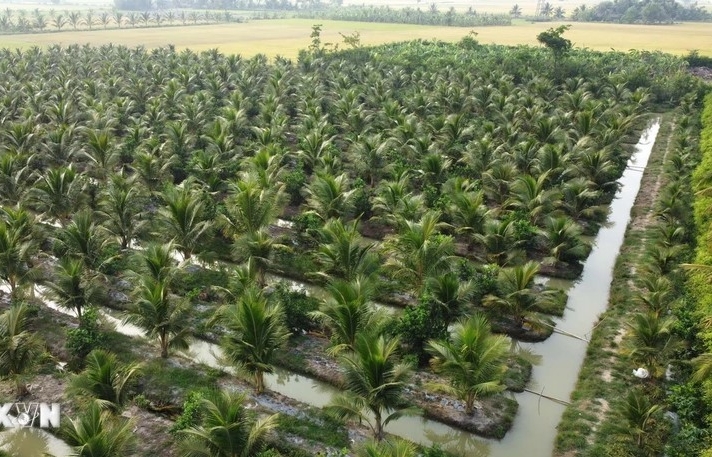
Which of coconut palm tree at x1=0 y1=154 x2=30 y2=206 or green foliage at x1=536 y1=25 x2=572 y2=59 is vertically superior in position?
green foliage at x1=536 y1=25 x2=572 y2=59

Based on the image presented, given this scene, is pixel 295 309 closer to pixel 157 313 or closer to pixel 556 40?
pixel 157 313

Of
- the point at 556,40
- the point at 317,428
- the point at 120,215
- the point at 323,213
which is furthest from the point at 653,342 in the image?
the point at 556,40

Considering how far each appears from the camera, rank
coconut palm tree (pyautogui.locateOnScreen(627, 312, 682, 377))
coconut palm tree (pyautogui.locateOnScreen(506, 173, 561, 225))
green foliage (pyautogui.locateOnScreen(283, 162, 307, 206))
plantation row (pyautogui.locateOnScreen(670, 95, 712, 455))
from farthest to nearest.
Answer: green foliage (pyautogui.locateOnScreen(283, 162, 307, 206)) < coconut palm tree (pyautogui.locateOnScreen(506, 173, 561, 225)) < coconut palm tree (pyautogui.locateOnScreen(627, 312, 682, 377)) < plantation row (pyautogui.locateOnScreen(670, 95, 712, 455))

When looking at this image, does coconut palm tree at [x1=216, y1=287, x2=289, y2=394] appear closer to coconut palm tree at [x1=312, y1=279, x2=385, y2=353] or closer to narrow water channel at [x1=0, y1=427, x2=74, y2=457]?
coconut palm tree at [x1=312, y1=279, x2=385, y2=353]

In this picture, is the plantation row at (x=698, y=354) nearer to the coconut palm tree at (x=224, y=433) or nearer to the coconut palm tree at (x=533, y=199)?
the coconut palm tree at (x=533, y=199)

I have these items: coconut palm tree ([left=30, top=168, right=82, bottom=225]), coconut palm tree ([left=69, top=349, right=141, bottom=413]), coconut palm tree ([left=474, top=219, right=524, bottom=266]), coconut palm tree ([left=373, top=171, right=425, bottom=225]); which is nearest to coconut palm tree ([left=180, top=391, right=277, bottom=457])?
coconut palm tree ([left=69, top=349, right=141, bottom=413])
